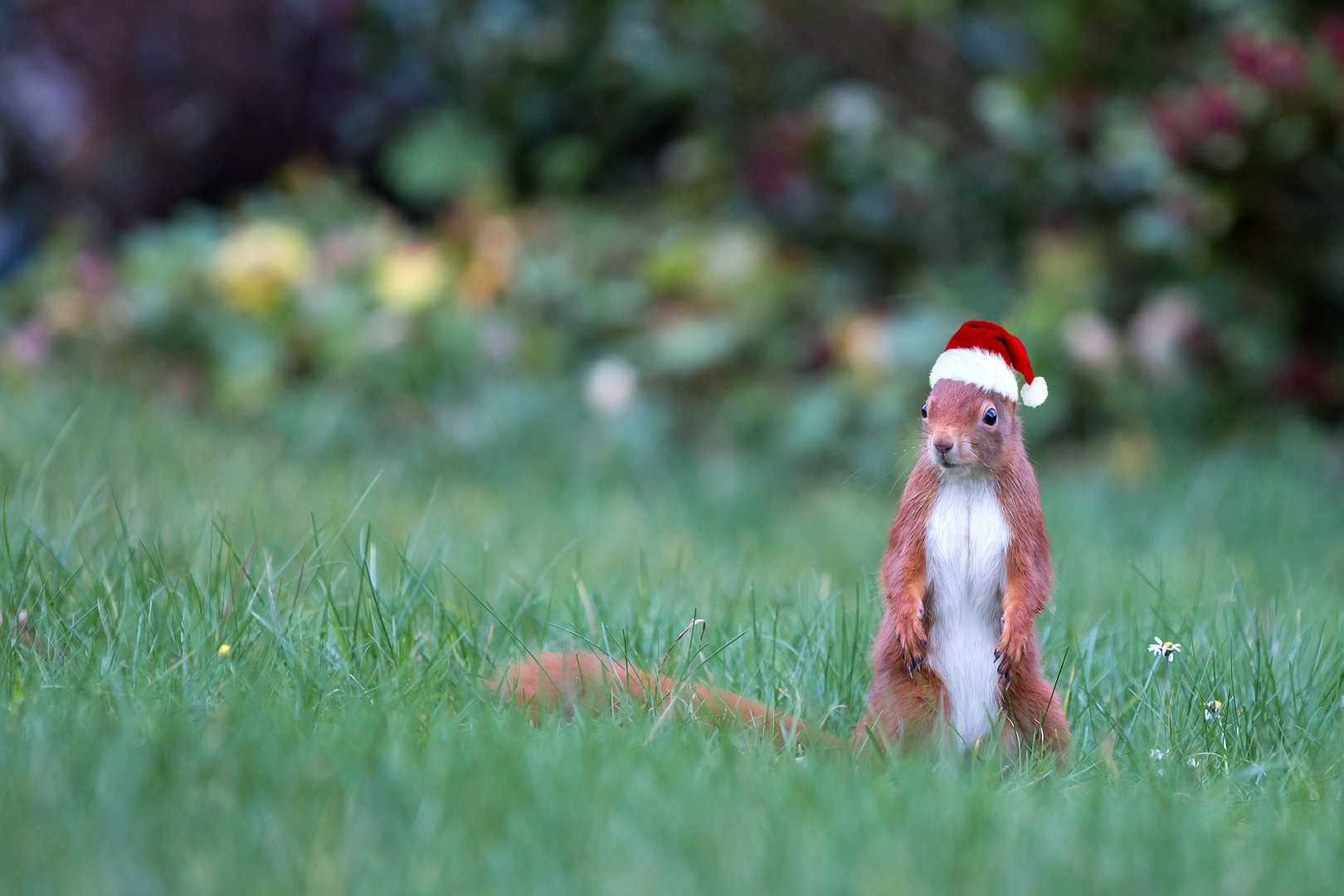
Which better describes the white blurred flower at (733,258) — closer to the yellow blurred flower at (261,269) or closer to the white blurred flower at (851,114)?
the white blurred flower at (851,114)

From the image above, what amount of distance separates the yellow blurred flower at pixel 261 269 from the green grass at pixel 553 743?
2.06m

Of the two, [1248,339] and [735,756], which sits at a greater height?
[1248,339]

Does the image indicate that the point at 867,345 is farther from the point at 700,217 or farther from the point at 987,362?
the point at 987,362

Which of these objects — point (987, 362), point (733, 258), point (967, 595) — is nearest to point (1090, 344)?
point (733, 258)


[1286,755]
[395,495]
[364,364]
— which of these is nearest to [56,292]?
[364,364]

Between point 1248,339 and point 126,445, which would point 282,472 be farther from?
point 1248,339

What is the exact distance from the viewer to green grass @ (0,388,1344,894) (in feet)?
4.63

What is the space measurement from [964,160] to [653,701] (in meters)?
4.02

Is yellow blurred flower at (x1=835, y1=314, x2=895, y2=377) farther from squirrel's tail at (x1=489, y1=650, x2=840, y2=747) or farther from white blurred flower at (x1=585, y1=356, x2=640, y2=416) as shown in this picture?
squirrel's tail at (x1=489, y1=650, x2=840, y2=747)

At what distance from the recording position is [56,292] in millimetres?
5613

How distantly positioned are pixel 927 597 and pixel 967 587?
0.19 ft

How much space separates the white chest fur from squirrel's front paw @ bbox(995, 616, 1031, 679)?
0.04m

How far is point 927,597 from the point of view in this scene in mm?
1823

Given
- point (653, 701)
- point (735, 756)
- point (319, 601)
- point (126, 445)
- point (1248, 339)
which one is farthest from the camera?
point (1248, 339)
